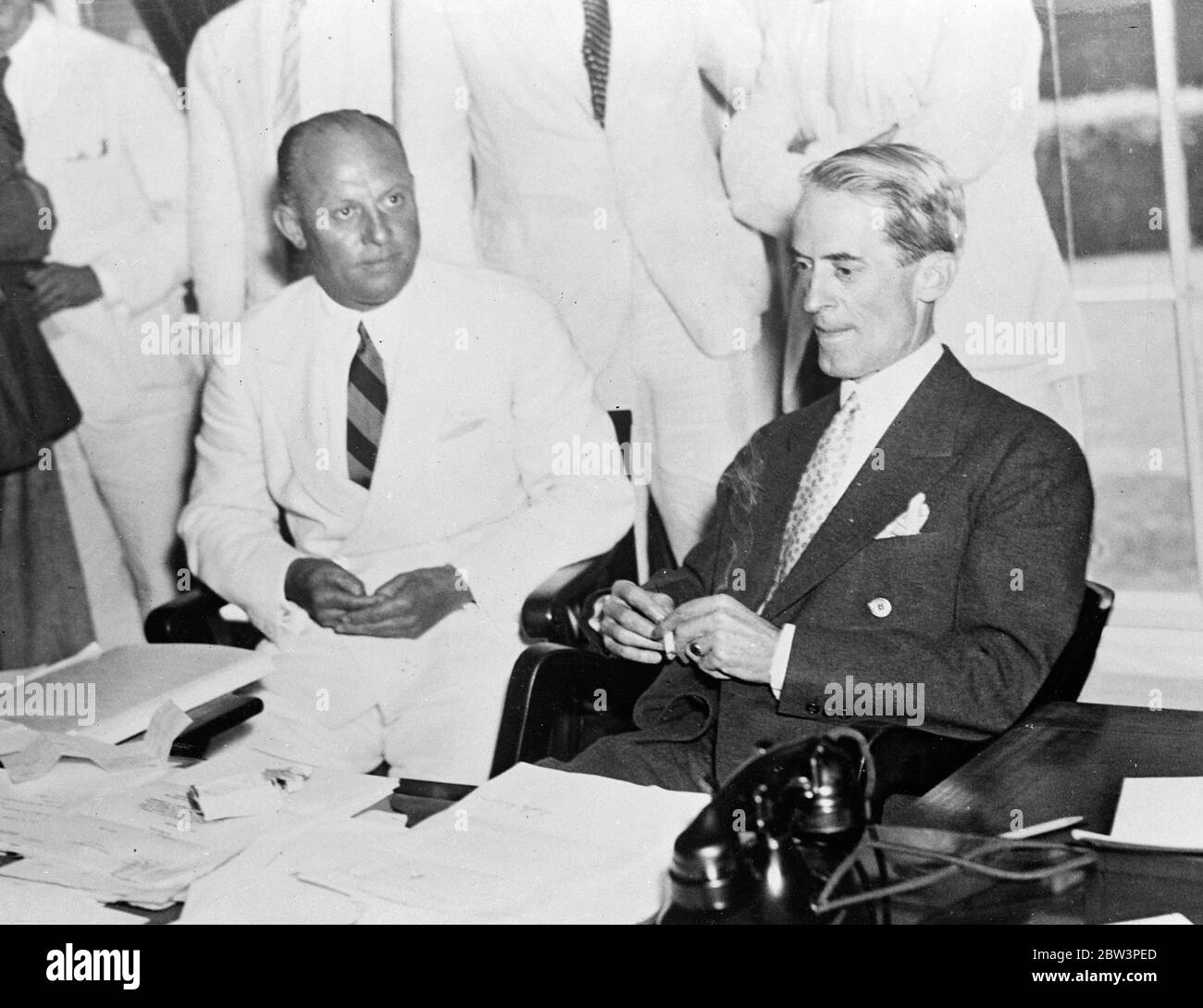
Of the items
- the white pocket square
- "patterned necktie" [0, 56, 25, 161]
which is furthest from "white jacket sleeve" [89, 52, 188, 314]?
the white pocket square

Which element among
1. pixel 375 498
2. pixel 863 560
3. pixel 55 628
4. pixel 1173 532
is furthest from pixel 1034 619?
pixel 55 628

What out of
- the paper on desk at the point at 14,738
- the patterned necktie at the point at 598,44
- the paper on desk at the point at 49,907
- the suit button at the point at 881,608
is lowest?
the paper on desk at the point at 49,907

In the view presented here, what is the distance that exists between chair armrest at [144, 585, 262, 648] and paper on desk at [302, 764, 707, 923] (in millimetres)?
1402

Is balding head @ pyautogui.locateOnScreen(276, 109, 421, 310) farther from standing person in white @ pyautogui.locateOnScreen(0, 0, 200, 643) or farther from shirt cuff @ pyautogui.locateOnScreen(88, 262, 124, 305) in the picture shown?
shirt cuff @ pyautogui.locateOnScreen(88, 262, 124, 305)

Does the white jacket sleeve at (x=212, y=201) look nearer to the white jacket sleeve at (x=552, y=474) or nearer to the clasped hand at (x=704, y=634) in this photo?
the white jacket sleeve at (x=552, y=474)

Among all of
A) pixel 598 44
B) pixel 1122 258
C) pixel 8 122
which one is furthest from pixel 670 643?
pixel 8 122

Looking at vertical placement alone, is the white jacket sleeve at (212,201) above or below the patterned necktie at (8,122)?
below

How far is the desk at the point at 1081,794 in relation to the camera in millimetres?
1315

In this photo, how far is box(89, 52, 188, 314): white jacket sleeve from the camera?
9.53 ft

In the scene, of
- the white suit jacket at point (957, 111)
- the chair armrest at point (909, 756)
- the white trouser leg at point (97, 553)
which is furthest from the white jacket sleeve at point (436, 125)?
the chair armrest at point (909, 756)

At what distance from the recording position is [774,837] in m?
1.40

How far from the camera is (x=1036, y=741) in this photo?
5.76 feet

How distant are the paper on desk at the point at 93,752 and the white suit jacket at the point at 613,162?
1227 millimetres

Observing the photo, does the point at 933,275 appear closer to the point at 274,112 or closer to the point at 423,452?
the point at 423,452
